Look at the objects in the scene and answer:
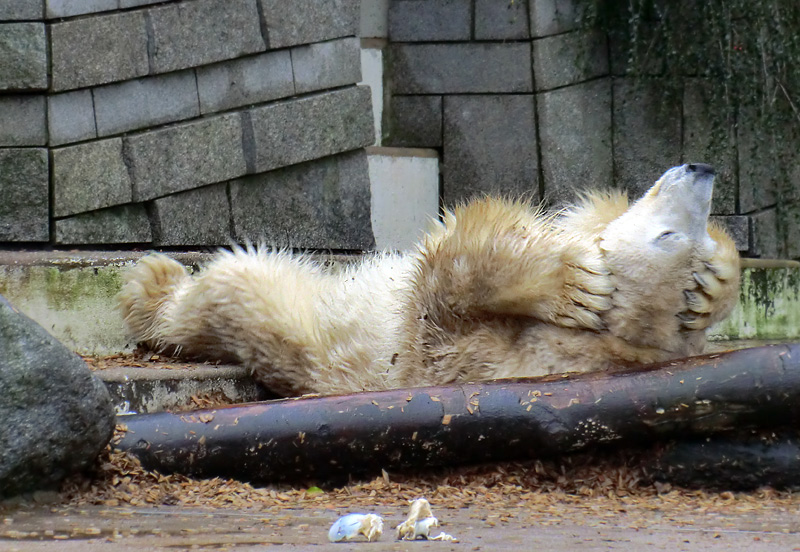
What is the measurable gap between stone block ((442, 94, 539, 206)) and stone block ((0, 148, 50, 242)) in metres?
2.26

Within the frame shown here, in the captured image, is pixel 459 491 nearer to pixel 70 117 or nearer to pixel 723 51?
pixel 70 117

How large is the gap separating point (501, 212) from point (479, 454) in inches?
24.9

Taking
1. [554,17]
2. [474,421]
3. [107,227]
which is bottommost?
[474,421]

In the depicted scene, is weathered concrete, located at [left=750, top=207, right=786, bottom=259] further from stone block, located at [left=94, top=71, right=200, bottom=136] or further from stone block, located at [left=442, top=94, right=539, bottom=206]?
stone block, located at [left=94, top=71, right=200, bottom=136]

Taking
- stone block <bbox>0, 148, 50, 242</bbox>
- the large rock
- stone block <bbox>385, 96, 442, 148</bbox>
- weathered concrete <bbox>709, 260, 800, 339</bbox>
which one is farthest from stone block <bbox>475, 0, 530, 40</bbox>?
the large rock

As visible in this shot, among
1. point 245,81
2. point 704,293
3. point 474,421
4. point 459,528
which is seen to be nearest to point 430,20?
point 245,81

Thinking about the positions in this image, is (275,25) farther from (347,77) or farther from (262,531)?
(262,531)

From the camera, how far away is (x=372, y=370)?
105 inches

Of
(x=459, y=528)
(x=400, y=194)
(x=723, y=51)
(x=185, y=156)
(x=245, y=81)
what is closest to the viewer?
(x=459, y=528)

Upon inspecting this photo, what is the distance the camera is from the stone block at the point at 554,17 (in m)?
5.12

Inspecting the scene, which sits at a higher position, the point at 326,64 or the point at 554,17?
the point at 554,17

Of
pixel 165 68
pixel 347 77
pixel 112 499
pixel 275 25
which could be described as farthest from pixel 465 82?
pixel 112 499

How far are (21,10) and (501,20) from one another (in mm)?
2519

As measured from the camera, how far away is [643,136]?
5.23 meters
